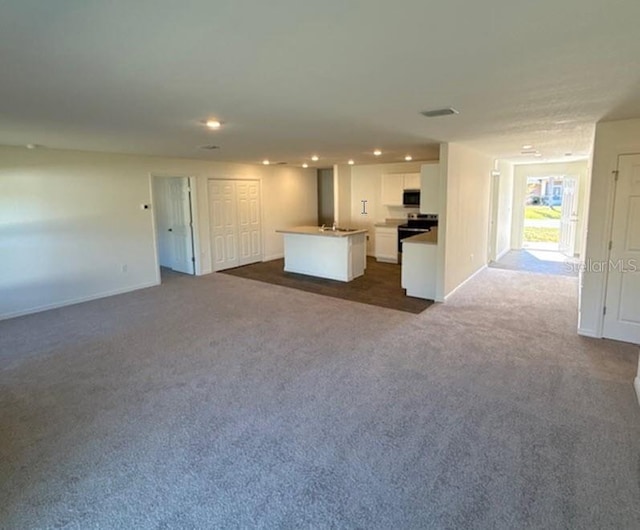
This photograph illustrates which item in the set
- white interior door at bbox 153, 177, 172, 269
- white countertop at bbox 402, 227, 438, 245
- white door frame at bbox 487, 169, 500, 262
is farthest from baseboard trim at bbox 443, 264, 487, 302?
white interior door at bbox 153, 177, 172, 269

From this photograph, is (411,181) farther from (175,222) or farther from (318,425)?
(318,425)

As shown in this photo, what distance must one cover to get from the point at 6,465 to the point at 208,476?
4.35 feet

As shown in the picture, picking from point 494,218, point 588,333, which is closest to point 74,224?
point 588,333

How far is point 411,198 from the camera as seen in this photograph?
8641mm

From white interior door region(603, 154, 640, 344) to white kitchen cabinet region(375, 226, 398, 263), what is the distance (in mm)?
4958

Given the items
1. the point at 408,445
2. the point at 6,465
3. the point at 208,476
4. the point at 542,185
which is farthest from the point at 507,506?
the point at 542,185

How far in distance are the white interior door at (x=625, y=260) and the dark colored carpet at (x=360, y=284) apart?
85.2 inches

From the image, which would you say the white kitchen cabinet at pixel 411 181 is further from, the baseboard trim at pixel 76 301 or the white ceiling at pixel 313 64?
the baseboard trim at pixel 76 301

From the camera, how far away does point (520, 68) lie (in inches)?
88.1

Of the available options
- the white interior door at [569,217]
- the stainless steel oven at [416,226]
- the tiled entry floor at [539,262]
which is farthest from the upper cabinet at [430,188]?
the white interior door at [569,217]

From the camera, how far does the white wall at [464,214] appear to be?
5.57 metres

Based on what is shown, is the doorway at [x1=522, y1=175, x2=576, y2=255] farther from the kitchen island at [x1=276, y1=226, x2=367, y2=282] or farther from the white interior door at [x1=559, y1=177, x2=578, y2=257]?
the kitchen island at [x1=276, y1=226, x2=367, y2=282]

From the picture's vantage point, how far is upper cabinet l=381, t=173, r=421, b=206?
28.0ft

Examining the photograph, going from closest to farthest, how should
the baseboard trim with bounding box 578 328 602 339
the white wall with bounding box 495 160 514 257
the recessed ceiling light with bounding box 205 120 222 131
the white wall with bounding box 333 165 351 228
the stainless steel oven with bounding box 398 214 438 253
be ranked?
the recessed ceiling light with bounding box 205 120 222 131 → the baseboard trim with bounding box 578 328 602 339 → the stainless steel oven with bounding box 398 214 438 253 → the white wall with bounding box 495 160 514 257 → the white wall with bounding box 333 165 351 228
